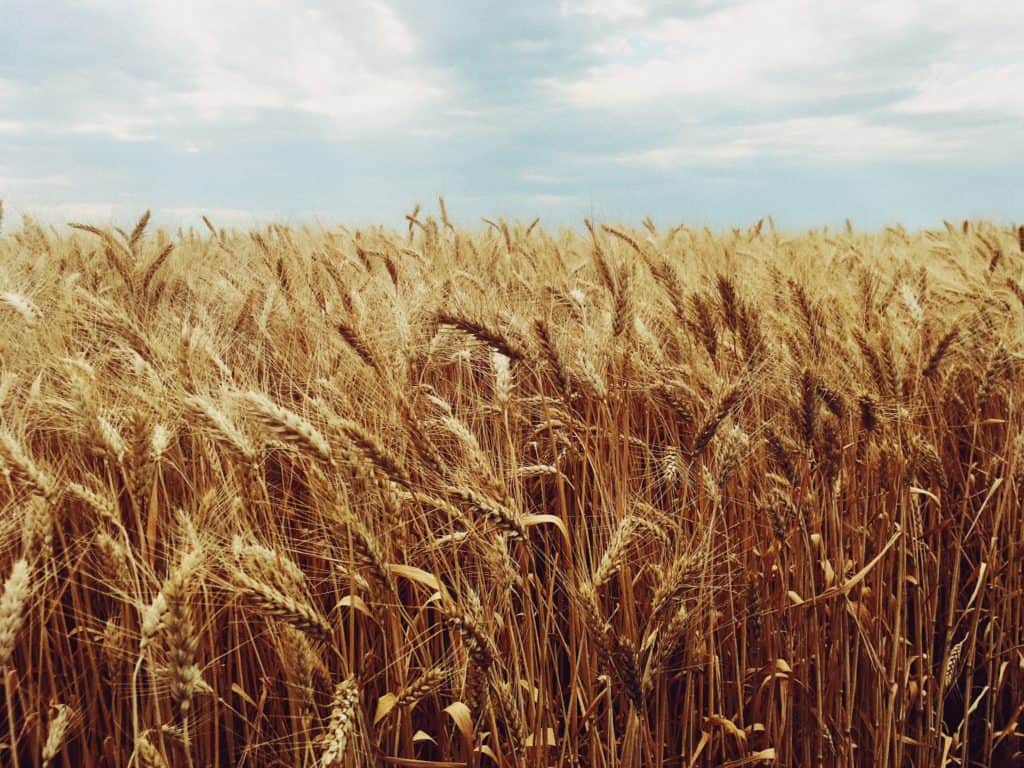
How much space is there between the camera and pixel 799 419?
1539mm

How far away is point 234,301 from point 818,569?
215cm

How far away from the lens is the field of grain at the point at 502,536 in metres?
1.15

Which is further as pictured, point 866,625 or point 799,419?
point 866,625

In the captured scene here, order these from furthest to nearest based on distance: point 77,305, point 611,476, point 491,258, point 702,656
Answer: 1. point 491,258
2. point 77,305
3. point 611,476
4. point 702,656


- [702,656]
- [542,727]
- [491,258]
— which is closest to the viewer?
[542,727]

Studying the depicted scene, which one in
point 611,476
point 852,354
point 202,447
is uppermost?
point 852,354

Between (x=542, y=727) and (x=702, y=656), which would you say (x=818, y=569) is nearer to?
(x=702, y=656)

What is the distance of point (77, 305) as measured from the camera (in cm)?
221

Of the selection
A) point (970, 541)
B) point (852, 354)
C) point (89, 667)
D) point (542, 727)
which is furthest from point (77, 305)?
point (970, 541)

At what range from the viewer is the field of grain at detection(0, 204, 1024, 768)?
1.15 m

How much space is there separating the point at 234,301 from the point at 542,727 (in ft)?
6.94

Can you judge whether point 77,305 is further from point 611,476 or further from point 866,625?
point 866,625

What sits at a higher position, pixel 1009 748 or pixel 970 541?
pixel 970 541

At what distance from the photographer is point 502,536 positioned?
1295mm
